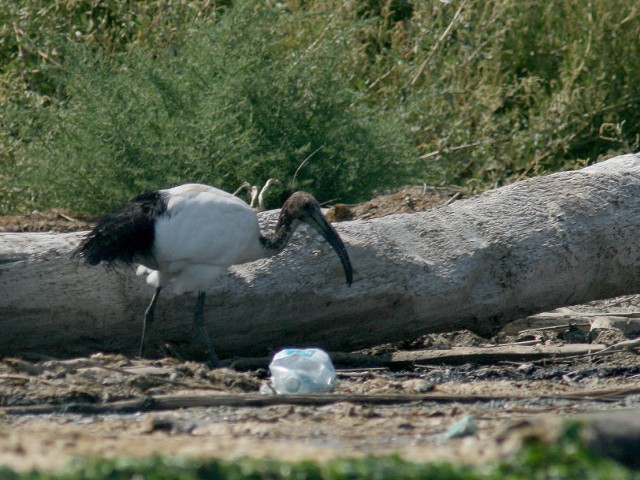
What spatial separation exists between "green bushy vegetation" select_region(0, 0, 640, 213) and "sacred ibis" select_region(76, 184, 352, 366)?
1857 millimetres

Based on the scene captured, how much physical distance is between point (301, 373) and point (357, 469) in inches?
112

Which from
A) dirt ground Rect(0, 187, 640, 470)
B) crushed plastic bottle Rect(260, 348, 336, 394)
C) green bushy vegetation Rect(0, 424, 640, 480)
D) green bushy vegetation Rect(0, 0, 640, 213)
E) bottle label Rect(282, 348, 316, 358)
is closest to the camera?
green bushy vegetation Rect(0, 424, 640, 480)

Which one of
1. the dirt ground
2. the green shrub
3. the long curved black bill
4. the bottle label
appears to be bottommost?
the dirt ground

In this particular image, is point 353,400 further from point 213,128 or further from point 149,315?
point 213,128

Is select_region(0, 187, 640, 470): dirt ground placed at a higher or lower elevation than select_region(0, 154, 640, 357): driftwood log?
lower

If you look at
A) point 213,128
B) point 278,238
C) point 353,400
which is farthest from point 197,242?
point 213,128

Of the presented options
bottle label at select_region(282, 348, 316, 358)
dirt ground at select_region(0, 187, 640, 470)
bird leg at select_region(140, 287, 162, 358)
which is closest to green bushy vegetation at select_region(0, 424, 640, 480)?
dirt ground at select_region(0, 187, 640, 470)

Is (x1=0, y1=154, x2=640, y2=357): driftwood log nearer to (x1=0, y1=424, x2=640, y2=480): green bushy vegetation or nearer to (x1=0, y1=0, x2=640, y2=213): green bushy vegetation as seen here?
(x1=0, y1=0, x2=640, y2=213): green bushy vegetation

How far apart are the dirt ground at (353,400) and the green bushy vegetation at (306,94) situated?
4.10 ft

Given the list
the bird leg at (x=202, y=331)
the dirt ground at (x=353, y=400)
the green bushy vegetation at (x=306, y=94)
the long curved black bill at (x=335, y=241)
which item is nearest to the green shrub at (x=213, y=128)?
the green bushy vegetation at (x=306, y=94)

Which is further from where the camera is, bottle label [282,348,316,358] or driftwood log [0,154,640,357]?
driftwood log [0,154,640,357]

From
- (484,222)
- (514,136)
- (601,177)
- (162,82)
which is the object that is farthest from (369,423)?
(514,136)

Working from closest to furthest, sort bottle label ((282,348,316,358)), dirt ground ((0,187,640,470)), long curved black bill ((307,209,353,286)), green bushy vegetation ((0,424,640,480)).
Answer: green bushy vegetation ((0,424,640,480)), dirt ground ((0,187,640,470)), bottle label ((282,348,316,358)), long curved black bill ((307,209,353,286))

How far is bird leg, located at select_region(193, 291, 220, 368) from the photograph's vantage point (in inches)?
297
